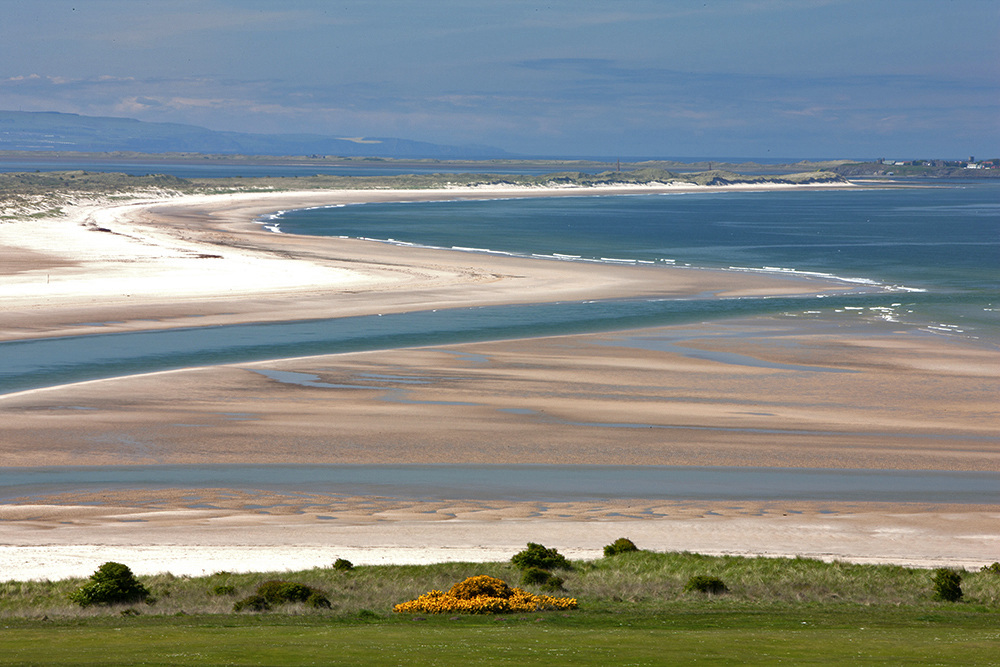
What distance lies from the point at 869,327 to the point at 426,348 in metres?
19.1

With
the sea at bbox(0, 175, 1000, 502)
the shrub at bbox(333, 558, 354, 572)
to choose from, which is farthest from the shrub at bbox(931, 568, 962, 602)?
the shrub at bbox(333, 558, 354, 572)

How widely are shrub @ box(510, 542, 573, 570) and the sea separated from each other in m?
6.84

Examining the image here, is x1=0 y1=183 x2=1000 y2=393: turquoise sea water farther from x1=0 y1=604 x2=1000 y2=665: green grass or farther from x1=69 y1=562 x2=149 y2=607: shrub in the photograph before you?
x1=0 y1=604 x2=1000 y2=665: green grass

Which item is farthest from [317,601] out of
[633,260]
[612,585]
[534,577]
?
[633,260]

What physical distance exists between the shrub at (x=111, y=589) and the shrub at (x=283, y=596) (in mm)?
1638

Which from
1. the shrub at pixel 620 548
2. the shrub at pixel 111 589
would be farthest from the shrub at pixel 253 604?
the shrub at pixel 620 548

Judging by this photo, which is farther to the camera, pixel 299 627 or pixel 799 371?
pixel 799 371

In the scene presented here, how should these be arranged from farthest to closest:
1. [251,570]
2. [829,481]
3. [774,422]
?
[774,422], [829,481], [251,570]

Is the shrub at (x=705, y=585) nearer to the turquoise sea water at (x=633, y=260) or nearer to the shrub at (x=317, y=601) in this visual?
the shrub at (x=317, y=601)

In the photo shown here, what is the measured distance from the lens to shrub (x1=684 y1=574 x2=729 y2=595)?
54.4 ft

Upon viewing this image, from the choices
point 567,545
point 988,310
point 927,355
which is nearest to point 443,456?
point 567,545

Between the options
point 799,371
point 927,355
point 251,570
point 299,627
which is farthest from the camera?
point 927,355

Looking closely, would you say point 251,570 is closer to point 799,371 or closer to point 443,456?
point 443,456

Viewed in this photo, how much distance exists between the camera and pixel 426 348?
37688 mm
